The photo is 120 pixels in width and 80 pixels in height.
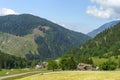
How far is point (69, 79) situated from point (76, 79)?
5.47ft

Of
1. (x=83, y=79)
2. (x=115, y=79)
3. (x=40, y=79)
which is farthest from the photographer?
(x=40, y=79)

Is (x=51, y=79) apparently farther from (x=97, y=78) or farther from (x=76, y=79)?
(x=97, y=78)

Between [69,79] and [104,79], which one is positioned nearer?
[104,79]

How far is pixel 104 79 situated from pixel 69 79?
299 inches

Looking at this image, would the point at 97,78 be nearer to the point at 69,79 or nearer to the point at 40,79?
the point at 69,79

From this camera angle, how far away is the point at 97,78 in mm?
57844

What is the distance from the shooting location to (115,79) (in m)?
54.5

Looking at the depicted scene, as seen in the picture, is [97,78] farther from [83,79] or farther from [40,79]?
[40,79]

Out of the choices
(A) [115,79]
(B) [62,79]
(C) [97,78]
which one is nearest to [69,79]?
(B) [62,79]

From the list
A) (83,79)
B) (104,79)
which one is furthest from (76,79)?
(104,79)

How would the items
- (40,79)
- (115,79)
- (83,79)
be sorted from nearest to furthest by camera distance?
(115,79), (83,79), (40,79)

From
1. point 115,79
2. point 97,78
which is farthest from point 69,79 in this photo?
point 115,79

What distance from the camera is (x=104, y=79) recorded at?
55.7 m

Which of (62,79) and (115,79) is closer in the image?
(115,79)
